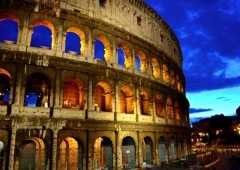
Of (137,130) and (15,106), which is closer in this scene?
(15,106)

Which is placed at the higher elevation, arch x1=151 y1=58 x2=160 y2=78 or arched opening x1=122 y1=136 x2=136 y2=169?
arch x1=151 y1=58 x2=160 y2=78

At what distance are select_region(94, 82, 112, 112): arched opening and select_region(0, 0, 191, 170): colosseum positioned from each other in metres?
0.07

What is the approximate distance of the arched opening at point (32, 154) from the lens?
42.3 feet

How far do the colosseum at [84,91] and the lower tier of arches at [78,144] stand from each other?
0.05 m

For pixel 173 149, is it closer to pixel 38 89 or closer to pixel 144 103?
pixel 144 103

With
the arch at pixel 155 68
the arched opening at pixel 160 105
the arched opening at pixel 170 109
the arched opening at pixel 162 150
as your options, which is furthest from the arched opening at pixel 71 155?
the arched opening at pixel 170 109

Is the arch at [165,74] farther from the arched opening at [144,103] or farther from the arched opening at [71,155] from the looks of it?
the arched opening at [71,155]

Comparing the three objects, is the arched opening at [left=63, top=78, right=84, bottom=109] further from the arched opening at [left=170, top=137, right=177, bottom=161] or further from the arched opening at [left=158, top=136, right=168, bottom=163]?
the arched opening at [left=170, top=137, right=177, bottom=161]

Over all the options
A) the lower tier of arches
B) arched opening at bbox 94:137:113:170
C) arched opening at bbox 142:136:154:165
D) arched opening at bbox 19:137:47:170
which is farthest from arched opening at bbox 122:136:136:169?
arched opening at bbox 19:137:47:170

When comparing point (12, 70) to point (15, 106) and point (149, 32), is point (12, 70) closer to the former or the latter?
point (15, 106)

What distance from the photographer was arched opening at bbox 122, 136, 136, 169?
16.1 m

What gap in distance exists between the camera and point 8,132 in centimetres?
1197

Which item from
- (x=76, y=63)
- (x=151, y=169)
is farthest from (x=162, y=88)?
(x=76, y=63)

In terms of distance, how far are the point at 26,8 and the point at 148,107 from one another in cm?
1085
